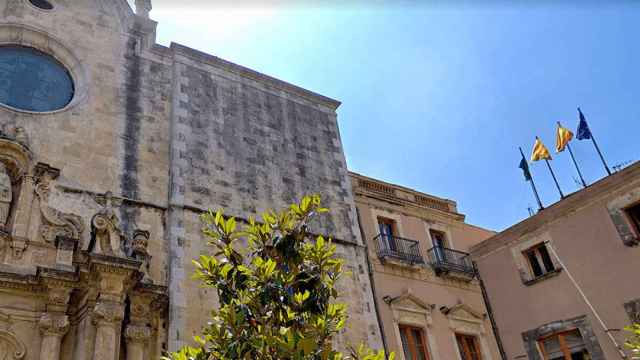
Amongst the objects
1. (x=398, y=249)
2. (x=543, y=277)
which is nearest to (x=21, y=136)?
(x=398, y=249)

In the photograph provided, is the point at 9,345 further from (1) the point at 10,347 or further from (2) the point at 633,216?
(2) the point at 633,216

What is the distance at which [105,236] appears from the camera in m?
10.3

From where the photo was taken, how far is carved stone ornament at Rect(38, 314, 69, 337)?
9.29 metres

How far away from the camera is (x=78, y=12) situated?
13.8 meters

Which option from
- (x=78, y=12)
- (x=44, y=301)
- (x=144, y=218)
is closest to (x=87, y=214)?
(x=144, y=218)

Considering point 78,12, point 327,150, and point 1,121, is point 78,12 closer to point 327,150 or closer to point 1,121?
point 1,121

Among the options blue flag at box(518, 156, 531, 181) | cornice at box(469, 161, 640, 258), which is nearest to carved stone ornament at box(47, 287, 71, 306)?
cornice at box(469, 161, 640, 258)

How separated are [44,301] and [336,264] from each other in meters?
5.88

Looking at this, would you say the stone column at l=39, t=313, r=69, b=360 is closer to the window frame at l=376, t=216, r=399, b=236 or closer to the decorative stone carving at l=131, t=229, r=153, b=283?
the decorative stone carving at l=131, t=229, r=153, b=283

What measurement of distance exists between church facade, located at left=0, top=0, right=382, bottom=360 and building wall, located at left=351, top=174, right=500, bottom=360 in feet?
2.36

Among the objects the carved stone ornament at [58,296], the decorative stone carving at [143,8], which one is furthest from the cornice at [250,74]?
the carved stone ornament at [58,296]

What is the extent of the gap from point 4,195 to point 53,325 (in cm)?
262

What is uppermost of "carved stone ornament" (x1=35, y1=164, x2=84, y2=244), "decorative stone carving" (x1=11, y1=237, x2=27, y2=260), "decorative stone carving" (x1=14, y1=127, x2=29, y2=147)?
"decorative stone carving" (x1=14, y1=127, x2=29, y2=147)

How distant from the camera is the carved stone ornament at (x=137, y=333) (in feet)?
32.3
